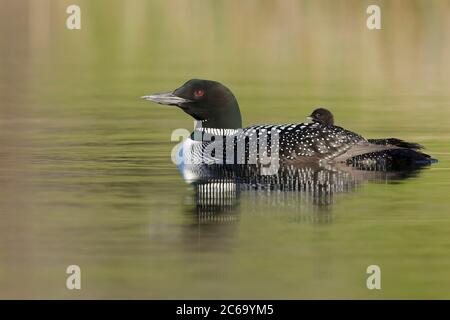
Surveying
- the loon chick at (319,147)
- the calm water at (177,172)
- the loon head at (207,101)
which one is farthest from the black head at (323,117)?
the loon chick at (319,147)

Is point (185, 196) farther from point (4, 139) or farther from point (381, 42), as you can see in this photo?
point (381, 42)

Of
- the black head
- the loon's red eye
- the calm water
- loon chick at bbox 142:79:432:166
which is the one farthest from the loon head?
the black head

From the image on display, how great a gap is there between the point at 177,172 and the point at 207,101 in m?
0.92

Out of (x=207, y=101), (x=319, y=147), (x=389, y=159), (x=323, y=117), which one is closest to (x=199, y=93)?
(x=207, y=101)

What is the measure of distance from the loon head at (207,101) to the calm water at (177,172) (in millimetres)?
472

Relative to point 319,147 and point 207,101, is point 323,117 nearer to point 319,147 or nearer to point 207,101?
point 207,101

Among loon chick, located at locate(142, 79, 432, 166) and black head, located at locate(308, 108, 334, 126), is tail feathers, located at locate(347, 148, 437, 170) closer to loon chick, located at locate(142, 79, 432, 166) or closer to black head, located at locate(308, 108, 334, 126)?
loon chick, located at locate(142, 79, 432, 166)

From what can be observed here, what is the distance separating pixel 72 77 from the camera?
53.9ft

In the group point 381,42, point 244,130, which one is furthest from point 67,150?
point 381,42

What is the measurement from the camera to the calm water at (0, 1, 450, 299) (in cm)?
701

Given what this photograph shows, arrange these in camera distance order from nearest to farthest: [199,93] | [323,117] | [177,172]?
1. [177,172]
2. [199,93]
3. [323,117]

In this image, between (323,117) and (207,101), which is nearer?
(207,101)

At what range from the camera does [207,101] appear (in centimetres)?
1077

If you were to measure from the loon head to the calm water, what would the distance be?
47cm
